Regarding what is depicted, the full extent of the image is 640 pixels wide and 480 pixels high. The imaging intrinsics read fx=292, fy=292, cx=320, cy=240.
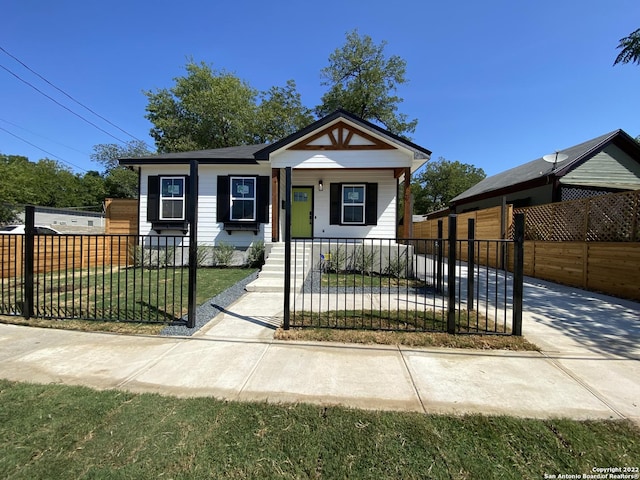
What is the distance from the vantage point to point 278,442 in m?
1.91

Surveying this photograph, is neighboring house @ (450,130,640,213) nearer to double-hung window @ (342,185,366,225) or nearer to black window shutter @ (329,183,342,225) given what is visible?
double-hung window @ (342,185,366,225)

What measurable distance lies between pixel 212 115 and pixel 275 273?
1859 centimetres

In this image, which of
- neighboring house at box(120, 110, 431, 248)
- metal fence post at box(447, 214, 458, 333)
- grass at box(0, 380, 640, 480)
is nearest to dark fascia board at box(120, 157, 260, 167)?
neighboring house at box(120, 110, 431, 248)

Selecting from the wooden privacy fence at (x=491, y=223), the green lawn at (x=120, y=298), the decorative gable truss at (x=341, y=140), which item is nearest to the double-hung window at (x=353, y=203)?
the decorative gable truss at (x=341, y=140)

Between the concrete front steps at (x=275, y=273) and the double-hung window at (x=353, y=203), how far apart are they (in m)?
2.22

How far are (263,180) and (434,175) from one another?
33325mm

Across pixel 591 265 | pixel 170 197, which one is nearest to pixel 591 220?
pixel 591 265

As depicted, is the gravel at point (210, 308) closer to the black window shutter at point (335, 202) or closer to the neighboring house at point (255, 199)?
the neighboring house at point (255, 199)

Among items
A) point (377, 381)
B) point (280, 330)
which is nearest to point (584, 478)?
point (377, 381)

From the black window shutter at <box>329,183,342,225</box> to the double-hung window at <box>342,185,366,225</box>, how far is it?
6.6 inches

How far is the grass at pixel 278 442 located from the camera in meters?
1.70

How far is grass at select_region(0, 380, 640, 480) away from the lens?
1696 mm

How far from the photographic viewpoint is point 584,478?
168 cm

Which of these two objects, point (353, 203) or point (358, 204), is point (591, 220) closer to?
point (358, 204)
